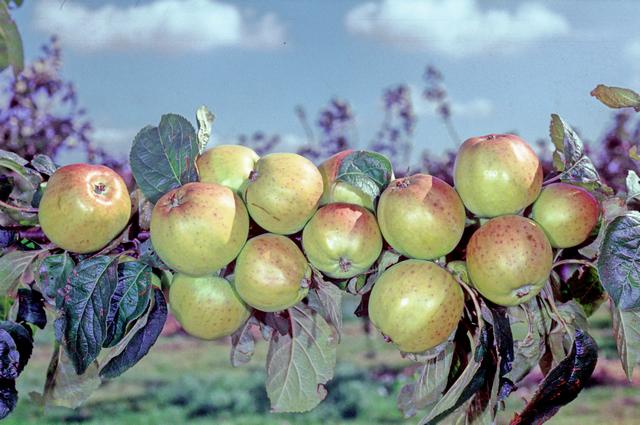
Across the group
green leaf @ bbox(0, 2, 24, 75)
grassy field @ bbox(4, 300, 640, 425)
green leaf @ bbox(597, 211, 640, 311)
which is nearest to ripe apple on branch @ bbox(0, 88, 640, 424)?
green leaf @ bbox(597, 211, 640, 311)

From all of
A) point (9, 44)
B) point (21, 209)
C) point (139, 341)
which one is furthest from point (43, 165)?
point (9, 44)

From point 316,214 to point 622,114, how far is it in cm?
423

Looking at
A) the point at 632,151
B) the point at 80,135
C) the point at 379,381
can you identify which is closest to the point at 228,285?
the point at 632,151

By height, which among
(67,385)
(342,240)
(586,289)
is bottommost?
(67,385)

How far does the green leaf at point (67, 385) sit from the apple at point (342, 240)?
469 millimetres

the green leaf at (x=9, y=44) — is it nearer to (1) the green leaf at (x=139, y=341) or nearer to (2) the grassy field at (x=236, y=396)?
(1) the green leaf at (x=139, y=341)

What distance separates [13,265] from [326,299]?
0.48 metres

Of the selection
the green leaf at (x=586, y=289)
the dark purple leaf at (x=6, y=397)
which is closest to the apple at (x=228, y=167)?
the dark purple leaf at (x=6, y=397)

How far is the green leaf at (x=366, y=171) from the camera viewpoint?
935mm

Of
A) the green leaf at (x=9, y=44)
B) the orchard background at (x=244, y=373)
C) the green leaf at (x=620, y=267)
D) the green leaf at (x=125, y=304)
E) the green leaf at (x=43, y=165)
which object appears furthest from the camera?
the orchard background at (x=244, y=373)

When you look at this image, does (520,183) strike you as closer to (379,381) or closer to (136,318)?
(136,318)

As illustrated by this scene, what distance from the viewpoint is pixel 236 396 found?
13.7ft

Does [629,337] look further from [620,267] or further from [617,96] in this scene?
[617,96]

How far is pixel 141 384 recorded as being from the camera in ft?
14.3
